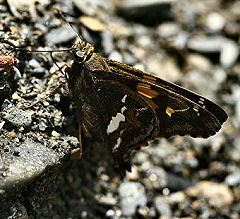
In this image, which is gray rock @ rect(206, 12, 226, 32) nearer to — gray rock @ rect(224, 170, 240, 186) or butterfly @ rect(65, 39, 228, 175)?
gray rock @ rect(224, 170, 240, 186)

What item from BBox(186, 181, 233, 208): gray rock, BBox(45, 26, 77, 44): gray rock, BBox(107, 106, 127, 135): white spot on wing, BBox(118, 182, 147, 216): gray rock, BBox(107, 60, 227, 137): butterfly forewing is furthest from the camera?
BBox(186, 181, 233, 208): gray rock

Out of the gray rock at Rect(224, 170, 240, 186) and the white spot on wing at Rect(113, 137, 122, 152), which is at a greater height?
the white spot on wing at Rect(113, 137, 122, 152)

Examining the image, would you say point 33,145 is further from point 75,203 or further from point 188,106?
point 188,106

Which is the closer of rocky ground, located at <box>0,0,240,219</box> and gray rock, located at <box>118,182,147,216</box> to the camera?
rocky ground, located at <box>0,0,240,219</box>

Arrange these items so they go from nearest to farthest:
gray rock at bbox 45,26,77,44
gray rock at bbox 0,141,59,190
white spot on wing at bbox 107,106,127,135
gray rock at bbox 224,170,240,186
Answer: gray rock at bbox 0,141,59,190, white spot on wing at bbox 107,106,127,135, gray rock at bbox 45,26,77,44, gray rock at bbox 224,170,240,186

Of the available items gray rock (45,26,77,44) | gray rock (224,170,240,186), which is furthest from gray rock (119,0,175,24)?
gray rock (224,170,240,186)

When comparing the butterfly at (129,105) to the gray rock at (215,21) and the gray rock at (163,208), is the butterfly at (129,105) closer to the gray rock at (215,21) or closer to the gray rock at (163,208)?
the gray rock at (163,208)

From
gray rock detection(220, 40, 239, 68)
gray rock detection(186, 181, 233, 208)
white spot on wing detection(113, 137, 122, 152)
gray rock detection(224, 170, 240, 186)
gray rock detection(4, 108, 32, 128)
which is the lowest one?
gray rock detection(186, 181, 233, 208)
